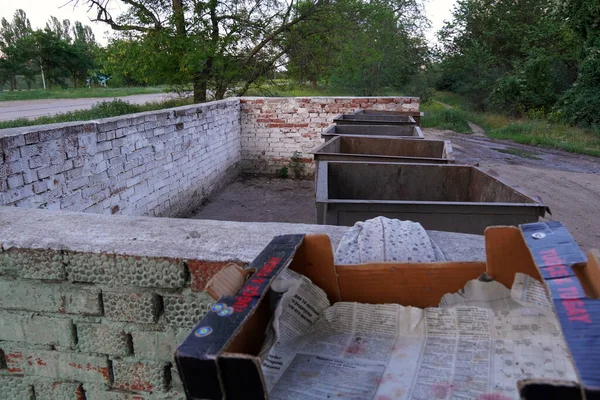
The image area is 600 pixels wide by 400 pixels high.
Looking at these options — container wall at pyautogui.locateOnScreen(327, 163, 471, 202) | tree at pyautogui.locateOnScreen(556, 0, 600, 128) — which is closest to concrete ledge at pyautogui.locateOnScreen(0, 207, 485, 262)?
container wall at pyautogui.locateOnScreen(327, 163, 471, 202)

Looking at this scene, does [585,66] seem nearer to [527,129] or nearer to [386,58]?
[527,129]

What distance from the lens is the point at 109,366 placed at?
206 cm

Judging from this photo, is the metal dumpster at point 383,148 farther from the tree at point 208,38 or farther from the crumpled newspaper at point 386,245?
the tree at point 208,38

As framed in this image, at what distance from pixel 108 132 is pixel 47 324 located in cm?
406

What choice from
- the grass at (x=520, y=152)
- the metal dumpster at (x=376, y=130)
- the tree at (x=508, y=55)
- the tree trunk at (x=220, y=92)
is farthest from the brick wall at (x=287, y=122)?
the tree at (x=508, y=55)

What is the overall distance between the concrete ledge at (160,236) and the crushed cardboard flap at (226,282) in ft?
1.93

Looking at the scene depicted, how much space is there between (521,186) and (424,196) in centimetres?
556

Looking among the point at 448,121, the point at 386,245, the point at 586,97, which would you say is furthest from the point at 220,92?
the point at 386,245

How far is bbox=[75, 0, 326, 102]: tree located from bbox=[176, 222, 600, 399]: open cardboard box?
12.8 meters

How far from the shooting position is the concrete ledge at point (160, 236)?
186 centimetres

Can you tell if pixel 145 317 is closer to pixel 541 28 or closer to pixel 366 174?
pixel 366 174

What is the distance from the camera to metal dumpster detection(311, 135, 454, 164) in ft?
17.6

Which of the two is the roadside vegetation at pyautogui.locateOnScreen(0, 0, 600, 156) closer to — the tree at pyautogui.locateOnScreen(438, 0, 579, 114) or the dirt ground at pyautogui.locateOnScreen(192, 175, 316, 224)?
the tree at pyautogui.locateOnScreen(438, 0, 579, 114)

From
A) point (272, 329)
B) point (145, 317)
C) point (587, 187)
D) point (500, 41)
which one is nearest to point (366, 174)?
point (145, 317)
